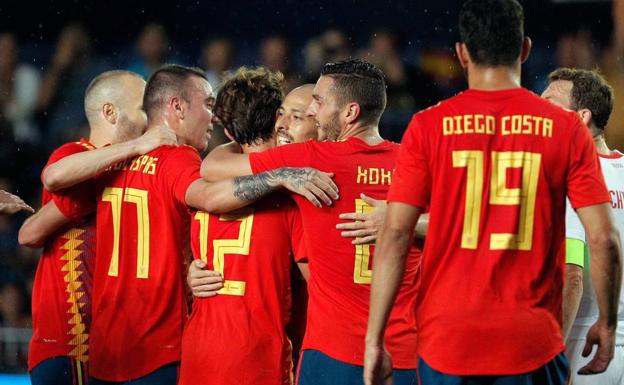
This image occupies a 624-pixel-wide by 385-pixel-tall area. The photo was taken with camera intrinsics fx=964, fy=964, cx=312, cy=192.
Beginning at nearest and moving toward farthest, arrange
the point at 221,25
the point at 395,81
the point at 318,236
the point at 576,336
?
1. the point at 318,236
2. the point at 576,336
3. the point at 395,81
4. the point at 221,25

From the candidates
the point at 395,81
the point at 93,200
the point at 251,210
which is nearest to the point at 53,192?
the point at 93,200

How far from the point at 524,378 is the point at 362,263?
1040 mm

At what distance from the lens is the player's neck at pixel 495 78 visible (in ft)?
10.2

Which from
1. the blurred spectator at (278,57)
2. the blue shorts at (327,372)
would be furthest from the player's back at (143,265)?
the blurred spectator at (278,57)

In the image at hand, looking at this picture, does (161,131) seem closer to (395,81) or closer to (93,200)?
(93,200)

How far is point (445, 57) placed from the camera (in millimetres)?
10828

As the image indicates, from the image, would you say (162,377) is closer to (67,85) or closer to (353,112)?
(353,112)

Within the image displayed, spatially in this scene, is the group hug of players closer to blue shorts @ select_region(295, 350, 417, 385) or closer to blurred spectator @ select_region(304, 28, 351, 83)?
blue shorts @ select_region(295, 350, 417, 385)

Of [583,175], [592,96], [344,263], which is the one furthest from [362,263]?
[592,96]

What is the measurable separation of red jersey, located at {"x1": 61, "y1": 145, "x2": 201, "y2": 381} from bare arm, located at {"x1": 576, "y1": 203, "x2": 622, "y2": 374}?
5.99 feet

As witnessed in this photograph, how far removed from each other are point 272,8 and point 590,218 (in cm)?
895

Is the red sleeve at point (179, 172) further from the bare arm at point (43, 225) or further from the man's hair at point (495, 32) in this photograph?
the man's hair at point (495, 32)

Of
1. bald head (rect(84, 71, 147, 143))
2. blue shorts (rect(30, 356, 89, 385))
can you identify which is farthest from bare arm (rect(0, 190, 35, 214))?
blue shorts (rect(30, 356, 89, 385))

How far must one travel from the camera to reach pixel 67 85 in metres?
11.0
